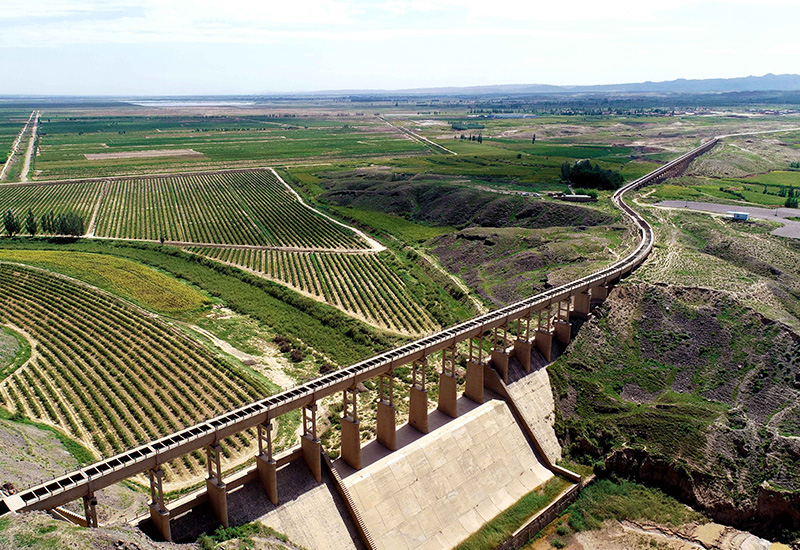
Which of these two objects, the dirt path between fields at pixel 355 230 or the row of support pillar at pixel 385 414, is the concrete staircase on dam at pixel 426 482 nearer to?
the row of support pillar at pixel 385 414

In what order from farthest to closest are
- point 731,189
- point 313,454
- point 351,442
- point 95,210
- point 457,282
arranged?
point 95,210
point 731,189
point 457,282
point 351,442
point 313,454

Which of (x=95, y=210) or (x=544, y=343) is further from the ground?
(x=95, y=210)

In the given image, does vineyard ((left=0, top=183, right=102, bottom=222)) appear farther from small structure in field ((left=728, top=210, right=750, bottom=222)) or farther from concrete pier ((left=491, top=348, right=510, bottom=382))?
small structure in field ((left=728, top=210, right=750, bottom=222))

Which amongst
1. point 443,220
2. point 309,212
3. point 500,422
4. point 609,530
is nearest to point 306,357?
point 500,422

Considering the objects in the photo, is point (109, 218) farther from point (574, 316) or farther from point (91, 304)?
point (574, 316)

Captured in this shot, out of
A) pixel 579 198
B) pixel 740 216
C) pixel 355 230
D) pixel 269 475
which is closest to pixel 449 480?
pixel 269 475

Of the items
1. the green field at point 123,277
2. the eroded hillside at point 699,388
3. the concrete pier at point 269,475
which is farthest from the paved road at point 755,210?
the concrete pier at point 269,475

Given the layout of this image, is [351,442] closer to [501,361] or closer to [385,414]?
[385,414]
